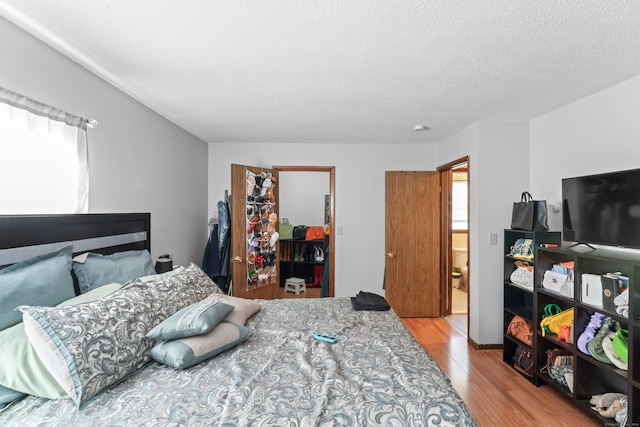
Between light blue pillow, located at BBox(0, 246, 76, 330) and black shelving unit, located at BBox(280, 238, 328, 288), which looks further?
black shelving unit, located at BBox(280, 238, 328, 288)

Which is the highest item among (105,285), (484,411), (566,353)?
(105,285)

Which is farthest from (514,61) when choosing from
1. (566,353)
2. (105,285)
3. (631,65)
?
(105,285)

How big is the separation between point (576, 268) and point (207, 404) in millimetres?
2547

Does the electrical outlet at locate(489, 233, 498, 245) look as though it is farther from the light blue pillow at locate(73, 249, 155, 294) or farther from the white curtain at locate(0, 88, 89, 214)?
the white curtain at locate(0, 88, 89, 214)

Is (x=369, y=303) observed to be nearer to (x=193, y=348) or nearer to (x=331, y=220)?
(x=193, y=348)

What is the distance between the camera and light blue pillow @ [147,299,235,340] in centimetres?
155

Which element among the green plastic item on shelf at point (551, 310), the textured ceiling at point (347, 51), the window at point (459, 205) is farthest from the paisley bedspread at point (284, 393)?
the window at point (459, 205)

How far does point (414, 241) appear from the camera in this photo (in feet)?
14.3

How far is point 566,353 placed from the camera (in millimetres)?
2566

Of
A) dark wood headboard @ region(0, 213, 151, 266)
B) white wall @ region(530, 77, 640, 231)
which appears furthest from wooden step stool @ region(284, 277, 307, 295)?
white wall @ region(530, 77, 640, 231)

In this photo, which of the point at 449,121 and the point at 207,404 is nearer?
the point at 207,404

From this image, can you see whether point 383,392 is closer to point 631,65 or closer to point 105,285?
point 105,285

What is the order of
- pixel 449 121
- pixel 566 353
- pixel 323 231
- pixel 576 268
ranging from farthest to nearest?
pixel 323 231 < pixel 449 121 < pixel 566 353 < pixel 576 268

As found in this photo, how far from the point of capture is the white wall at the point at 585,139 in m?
2.26
